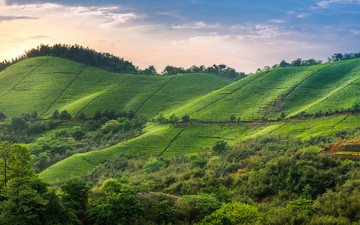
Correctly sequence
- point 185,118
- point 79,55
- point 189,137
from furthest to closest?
point 79,55, point 185,118, point 189,137

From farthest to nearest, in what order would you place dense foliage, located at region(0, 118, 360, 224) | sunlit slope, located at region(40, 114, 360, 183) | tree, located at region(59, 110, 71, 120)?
tree, located at region(59, 110, 71, 120) < sunlit slope, located at region(40, 114, 360, 183) < dense foliage, located at region(0, 118, 360, 224)

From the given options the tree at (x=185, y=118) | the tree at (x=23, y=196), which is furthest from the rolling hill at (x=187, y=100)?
the tree at (x=23, y=196)

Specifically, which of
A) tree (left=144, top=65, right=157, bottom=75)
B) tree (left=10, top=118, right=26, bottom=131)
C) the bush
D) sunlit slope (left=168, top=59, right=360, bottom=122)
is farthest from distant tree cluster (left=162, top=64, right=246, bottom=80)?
the bush

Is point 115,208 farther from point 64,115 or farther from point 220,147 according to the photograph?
point 64,115

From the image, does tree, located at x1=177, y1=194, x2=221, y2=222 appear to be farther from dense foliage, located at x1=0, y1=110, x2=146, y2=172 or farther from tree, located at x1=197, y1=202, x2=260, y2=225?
dense foliage, located at x1=0, y1=110, x2=146, y2=172

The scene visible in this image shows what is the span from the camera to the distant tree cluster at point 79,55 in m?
164

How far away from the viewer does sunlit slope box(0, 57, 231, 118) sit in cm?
10994

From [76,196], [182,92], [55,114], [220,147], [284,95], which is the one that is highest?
[182,92]

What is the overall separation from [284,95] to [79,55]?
117m

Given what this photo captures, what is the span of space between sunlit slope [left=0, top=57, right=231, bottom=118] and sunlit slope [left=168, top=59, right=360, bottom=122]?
64.8 ft

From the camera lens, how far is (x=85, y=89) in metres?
130

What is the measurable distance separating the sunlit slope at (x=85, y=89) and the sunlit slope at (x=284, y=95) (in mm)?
→ 19747

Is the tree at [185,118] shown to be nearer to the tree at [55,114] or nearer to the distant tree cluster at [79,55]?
the tree at [55,114]

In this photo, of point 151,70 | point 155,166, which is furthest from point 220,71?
point 155,166
